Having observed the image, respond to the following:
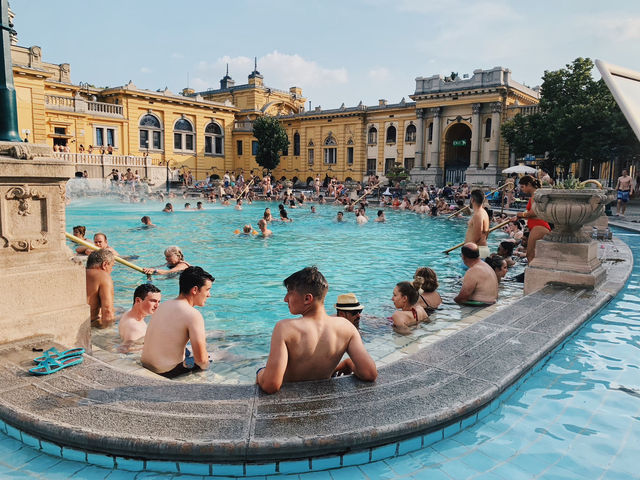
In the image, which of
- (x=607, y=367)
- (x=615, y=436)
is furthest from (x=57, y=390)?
(x=607, y=367)

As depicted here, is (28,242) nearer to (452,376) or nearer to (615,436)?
(452,376)

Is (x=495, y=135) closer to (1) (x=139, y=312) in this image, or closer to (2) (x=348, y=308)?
(2) (x=348, y=308)

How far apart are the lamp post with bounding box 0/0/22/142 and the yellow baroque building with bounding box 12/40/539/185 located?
31.7 m

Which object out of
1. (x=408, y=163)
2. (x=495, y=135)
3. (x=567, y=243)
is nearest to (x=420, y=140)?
(x=408, y=163)

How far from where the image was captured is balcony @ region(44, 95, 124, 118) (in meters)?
35.1

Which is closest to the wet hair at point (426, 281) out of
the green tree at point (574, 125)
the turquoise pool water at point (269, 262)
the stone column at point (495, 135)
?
the turquoise pool water at point (269, 262)

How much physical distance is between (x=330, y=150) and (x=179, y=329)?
44.8m

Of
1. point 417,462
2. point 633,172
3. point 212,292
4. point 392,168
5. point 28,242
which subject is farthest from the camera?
point 392,168

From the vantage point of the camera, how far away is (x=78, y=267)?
4336 millimetres

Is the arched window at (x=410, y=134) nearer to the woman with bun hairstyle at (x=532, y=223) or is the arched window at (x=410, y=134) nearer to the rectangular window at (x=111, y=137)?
the rectangular window at (x=111, y=137)

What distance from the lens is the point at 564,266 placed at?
6.71 m

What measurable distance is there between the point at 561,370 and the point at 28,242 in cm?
479

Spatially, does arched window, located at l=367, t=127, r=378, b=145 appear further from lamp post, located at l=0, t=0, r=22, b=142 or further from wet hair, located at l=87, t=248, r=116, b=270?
lamp post, located at l=0, t=0, r=22, b=142

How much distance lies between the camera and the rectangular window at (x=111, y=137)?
3970 centimetres
